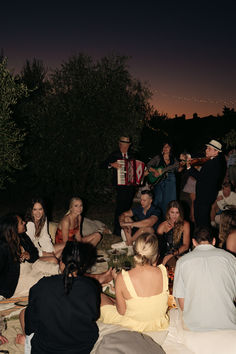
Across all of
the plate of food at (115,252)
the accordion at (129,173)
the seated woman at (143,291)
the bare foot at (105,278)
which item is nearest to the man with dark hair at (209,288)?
the seated woman at (143,291)

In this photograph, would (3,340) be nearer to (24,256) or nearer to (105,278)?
(24,256)

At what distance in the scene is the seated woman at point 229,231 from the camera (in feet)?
14.0

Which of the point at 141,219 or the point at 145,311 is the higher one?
the point at 141,219

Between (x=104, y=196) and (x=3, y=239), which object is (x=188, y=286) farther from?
(x=104, y=196)

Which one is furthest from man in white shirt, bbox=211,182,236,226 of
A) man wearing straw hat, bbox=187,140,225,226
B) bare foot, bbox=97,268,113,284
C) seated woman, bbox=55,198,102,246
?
bare foot, bbox=97,268,113,284

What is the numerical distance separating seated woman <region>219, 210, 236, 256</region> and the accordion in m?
3.18

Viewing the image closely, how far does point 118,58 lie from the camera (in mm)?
9953

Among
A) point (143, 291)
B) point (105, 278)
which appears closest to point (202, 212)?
point (105, 278)

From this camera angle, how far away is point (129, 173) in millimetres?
7398

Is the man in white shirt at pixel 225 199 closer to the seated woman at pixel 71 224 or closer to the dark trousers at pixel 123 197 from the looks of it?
the dark trousers at pixel 123 197

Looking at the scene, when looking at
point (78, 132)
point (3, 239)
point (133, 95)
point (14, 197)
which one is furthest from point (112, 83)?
point (3, 239)

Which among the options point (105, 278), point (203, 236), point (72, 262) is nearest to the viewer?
point (72, 262)

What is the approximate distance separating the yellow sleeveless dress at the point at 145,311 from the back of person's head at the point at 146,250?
191 mm

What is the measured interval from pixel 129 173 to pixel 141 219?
1.34 meters
